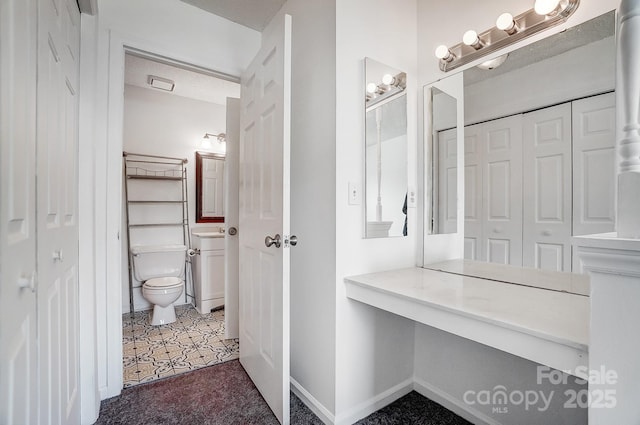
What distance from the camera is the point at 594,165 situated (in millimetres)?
1131

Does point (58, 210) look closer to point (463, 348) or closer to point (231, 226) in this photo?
point (231, 226)

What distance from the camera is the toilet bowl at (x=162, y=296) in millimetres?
2607

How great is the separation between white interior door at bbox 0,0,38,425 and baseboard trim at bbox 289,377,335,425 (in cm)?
117

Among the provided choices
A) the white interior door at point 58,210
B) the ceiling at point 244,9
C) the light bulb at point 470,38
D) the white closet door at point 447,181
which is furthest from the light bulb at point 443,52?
the white interior door at point 58,210

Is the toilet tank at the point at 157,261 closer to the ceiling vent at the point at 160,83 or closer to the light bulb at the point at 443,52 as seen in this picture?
the ceiling vent at the point at 160,83

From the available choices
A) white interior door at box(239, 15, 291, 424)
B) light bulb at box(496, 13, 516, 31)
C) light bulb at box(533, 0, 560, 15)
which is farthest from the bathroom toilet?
light bulb at box(533, 0, 560, 15)

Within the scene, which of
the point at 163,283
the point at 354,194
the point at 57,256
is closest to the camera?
the point at 57,256

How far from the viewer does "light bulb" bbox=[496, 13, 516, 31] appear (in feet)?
4.26

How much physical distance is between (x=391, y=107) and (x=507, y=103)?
1.83ft

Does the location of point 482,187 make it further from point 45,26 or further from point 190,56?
point 190,56

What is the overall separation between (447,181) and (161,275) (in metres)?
2.79

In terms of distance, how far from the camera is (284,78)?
1375mm

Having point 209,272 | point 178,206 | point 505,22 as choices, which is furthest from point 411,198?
point 178,206

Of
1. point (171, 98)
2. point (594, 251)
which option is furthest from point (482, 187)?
point (171, 98)
